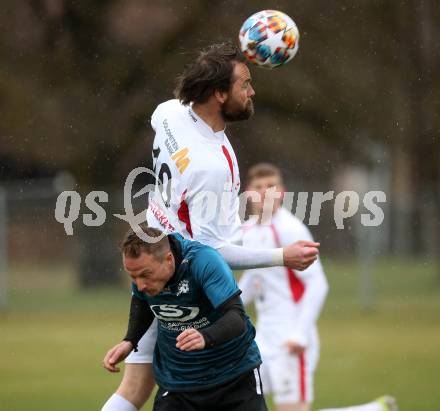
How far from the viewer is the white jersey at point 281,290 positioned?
23.9ft

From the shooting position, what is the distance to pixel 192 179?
5.27m

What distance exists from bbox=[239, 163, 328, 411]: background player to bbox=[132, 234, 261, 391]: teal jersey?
1856 millimetres

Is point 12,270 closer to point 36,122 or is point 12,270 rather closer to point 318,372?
point 36,122

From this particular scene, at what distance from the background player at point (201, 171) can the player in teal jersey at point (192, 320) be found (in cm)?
24

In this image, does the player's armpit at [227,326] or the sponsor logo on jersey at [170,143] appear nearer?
the player's armpit at [227,326]

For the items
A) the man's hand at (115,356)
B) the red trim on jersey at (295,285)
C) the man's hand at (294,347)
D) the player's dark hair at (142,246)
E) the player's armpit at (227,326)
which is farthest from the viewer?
the red trim on jersey at (295,285)

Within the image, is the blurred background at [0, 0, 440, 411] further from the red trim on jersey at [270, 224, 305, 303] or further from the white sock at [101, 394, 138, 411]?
the white sock at [101, 394, 138, 411]

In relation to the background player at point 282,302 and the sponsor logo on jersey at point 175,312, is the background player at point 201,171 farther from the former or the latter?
the background player at point 282,302

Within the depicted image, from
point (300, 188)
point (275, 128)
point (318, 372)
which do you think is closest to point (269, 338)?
A: point (318, 372)

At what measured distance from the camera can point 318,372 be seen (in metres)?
11.2

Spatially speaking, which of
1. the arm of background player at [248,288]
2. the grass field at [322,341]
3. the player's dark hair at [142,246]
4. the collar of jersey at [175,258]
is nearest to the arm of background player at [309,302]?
the arm of background player at [248,288]

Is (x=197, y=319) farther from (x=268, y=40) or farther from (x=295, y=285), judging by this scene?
(x=295, y=285)

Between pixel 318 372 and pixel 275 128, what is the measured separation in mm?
15463

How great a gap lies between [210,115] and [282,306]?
2.31 m
